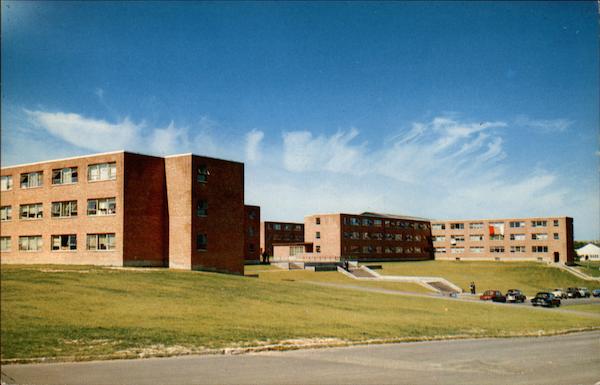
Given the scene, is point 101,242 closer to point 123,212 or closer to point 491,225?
point 123,212

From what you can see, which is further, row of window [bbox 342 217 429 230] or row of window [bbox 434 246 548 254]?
row of window [bbox 434 246 548 254]

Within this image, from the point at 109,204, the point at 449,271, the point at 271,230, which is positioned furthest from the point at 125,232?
the point at 271,230

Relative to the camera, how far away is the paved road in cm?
1422

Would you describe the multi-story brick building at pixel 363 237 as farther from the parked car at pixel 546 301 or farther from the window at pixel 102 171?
the window at pixel 102 171

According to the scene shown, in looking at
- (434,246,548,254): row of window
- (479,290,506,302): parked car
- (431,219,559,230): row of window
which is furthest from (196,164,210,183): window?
(434,246,548,254): row of window

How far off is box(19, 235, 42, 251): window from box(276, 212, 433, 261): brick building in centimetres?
5008

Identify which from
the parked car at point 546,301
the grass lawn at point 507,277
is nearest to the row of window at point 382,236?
the grass lawn at point 507,277

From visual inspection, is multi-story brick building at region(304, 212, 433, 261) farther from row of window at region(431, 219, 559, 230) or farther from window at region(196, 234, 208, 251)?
window at region(196, 234, 208, 251)

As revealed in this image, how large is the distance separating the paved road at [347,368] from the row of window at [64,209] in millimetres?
32847

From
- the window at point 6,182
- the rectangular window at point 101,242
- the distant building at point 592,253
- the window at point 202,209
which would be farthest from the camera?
the window at point 6,182

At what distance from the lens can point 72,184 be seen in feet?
160


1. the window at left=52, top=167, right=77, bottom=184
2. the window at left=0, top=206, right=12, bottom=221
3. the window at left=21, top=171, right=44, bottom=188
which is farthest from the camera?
the window at left=0, top=206, right=12, bottom=221

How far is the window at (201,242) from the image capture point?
161 ft

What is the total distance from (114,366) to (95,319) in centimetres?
757
